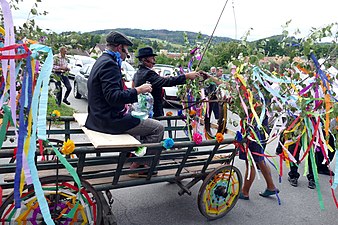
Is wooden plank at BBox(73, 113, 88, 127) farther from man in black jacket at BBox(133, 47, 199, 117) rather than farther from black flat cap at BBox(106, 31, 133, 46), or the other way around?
black flat cap at BBox(106, 31, 133, 46)

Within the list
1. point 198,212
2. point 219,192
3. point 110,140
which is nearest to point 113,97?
point 110,140

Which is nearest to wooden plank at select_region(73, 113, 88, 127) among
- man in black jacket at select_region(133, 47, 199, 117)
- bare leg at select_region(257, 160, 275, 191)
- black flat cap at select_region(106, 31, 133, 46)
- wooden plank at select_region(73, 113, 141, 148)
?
wooden plank at select_region(73, 113, 141, 148)

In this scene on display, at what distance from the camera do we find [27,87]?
7.31 ft

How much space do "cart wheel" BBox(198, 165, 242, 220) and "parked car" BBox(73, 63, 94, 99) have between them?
8733 mm

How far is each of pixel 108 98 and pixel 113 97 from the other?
0.20ft

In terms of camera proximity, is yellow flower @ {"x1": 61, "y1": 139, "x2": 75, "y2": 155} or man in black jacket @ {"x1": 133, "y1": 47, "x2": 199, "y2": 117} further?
man in black jacket @ {"x1": 133, "y1": 47, "x2": 199, "y2": 117}

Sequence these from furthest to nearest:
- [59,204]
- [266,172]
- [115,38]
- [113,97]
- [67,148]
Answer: [266,172] → [115,38] → [113,97] → [59,204] → [67,148]

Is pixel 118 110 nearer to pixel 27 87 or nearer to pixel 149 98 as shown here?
pixel 149 98

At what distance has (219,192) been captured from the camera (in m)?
3.78

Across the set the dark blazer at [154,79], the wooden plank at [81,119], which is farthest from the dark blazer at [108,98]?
the dark blazer at [154,79]

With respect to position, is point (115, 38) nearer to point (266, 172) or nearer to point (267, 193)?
point (266, 172)

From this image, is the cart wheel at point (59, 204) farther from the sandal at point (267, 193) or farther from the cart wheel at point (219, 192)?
the sandal at point (267, 193)

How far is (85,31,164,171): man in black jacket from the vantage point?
3.20m

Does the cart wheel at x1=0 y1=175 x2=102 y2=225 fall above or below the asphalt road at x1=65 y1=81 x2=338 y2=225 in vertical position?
above
